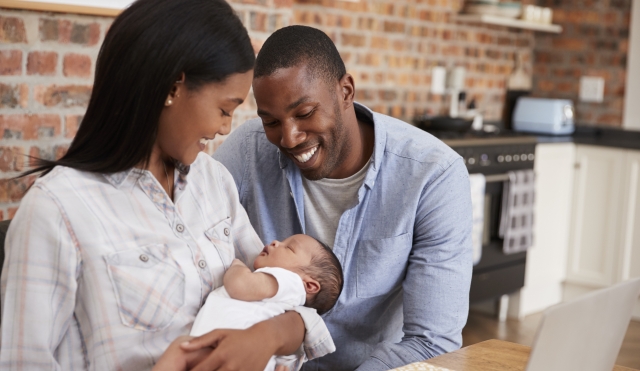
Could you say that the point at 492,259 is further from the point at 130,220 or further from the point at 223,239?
the point at 130,220

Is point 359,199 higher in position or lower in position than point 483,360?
higher

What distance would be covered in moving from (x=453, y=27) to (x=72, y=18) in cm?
325

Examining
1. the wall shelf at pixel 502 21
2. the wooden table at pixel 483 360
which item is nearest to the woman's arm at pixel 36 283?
the wooden table at pixel 483 360

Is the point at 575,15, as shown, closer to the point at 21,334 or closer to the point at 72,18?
the point at 72,18

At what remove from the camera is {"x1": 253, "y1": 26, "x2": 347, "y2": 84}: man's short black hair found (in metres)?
1.80

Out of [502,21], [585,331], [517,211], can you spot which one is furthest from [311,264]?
[502,21]

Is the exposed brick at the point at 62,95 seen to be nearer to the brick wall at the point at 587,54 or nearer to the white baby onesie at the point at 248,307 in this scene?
the white baby onesie at the point at 248,307

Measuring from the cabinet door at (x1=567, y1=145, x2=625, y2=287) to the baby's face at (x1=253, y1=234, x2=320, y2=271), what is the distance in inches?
141

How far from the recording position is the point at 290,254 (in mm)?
1652

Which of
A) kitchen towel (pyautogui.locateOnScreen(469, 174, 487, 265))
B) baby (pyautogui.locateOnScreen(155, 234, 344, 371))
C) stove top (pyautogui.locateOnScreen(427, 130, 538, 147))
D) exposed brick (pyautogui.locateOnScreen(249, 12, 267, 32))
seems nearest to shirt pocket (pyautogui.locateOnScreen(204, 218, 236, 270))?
baby (pyautogui.locateOnScreen(155, 234, 344, 371))

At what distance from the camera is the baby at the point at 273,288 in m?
1.40

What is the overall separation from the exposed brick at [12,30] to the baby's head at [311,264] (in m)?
1.03

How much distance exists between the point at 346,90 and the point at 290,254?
0.51 meters

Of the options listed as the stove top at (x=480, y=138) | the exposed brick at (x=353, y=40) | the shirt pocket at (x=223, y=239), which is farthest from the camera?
the exposed brick at (x=353, y=40)
